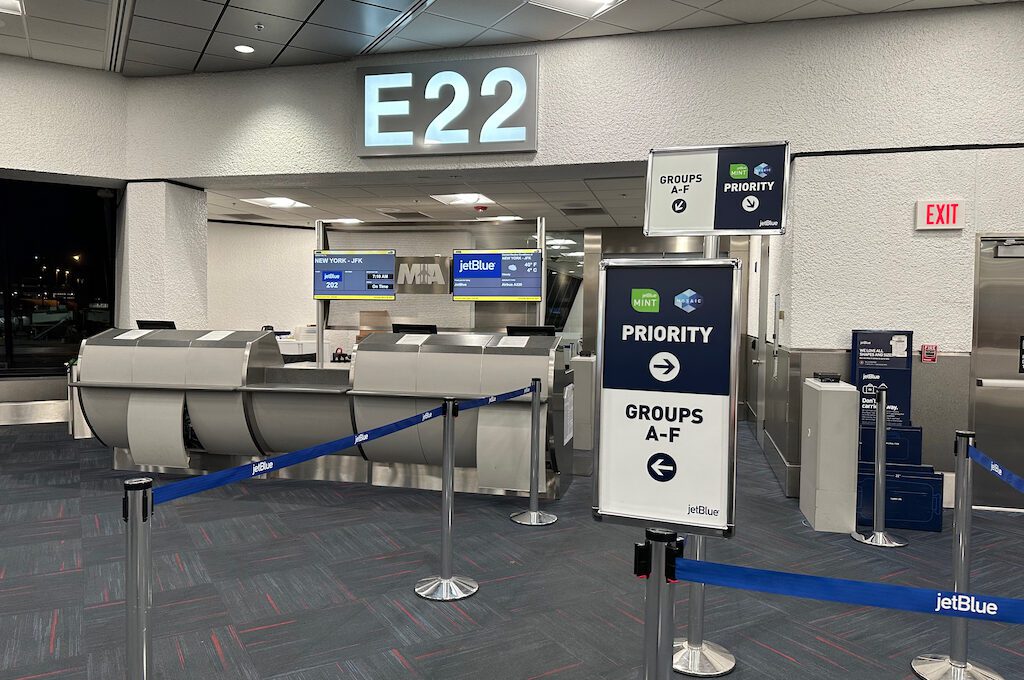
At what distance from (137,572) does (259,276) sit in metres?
11.8

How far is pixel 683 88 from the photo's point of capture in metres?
5.52

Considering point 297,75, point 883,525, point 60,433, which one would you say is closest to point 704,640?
point 883,525

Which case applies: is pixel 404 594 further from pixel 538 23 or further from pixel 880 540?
pixel 538 23

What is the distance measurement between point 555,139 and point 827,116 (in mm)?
2141

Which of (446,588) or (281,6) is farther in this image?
(281,6)

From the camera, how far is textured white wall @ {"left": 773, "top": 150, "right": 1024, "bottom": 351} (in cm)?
486

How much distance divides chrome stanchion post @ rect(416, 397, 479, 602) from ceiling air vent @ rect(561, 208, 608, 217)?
7193mm

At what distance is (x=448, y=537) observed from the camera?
3.24m

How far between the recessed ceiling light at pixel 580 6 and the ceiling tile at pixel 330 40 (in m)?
1.63

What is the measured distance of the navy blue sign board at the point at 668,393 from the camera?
1.84m

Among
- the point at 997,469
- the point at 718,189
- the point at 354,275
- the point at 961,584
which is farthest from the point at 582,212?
the point at 961,584

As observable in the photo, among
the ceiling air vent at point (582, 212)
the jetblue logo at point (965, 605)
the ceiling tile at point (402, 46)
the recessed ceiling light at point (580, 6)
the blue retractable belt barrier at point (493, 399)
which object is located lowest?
the jetblue logo at point (965, 605)

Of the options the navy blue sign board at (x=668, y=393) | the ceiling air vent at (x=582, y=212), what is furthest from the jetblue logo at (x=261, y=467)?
the ceiling air vent at (x=582, y=212)

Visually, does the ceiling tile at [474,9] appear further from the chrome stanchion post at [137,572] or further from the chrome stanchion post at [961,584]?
the chrome stanchion post at [137,572]
